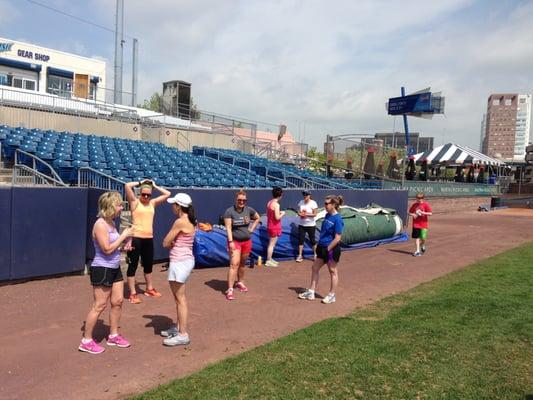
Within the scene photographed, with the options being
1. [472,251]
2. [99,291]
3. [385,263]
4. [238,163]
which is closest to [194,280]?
[99,291]

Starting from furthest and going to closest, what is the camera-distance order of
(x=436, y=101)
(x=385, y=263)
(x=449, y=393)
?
(x=436, y=101), (x=385, y=263), (x=449, y=393)

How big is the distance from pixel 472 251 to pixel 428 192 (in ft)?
48.1

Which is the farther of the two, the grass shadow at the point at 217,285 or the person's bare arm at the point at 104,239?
the grass shadow at the point at 217,285

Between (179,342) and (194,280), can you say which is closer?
(179,342)

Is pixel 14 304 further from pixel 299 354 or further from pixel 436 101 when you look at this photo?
pixel 436 101

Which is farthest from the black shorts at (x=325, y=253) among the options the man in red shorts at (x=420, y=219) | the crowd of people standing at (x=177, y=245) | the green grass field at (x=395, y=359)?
the man in red shorts at (x=420, y=219)

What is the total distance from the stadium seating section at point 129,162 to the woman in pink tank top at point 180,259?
329 inches

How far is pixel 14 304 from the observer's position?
688 cm

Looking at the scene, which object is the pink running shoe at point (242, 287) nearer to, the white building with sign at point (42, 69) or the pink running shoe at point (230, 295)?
the pink running shoe at point (230, 295)

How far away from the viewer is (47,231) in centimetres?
819

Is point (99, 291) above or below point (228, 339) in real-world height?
above

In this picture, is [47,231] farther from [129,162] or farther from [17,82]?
[17,82]

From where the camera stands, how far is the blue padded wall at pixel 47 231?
7824mm

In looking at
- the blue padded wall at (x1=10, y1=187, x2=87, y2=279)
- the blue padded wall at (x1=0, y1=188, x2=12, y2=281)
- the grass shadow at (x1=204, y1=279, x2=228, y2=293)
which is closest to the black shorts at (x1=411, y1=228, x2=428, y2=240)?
the grass shadow at (x1=204, y1=279, x2=228, y2=293)
